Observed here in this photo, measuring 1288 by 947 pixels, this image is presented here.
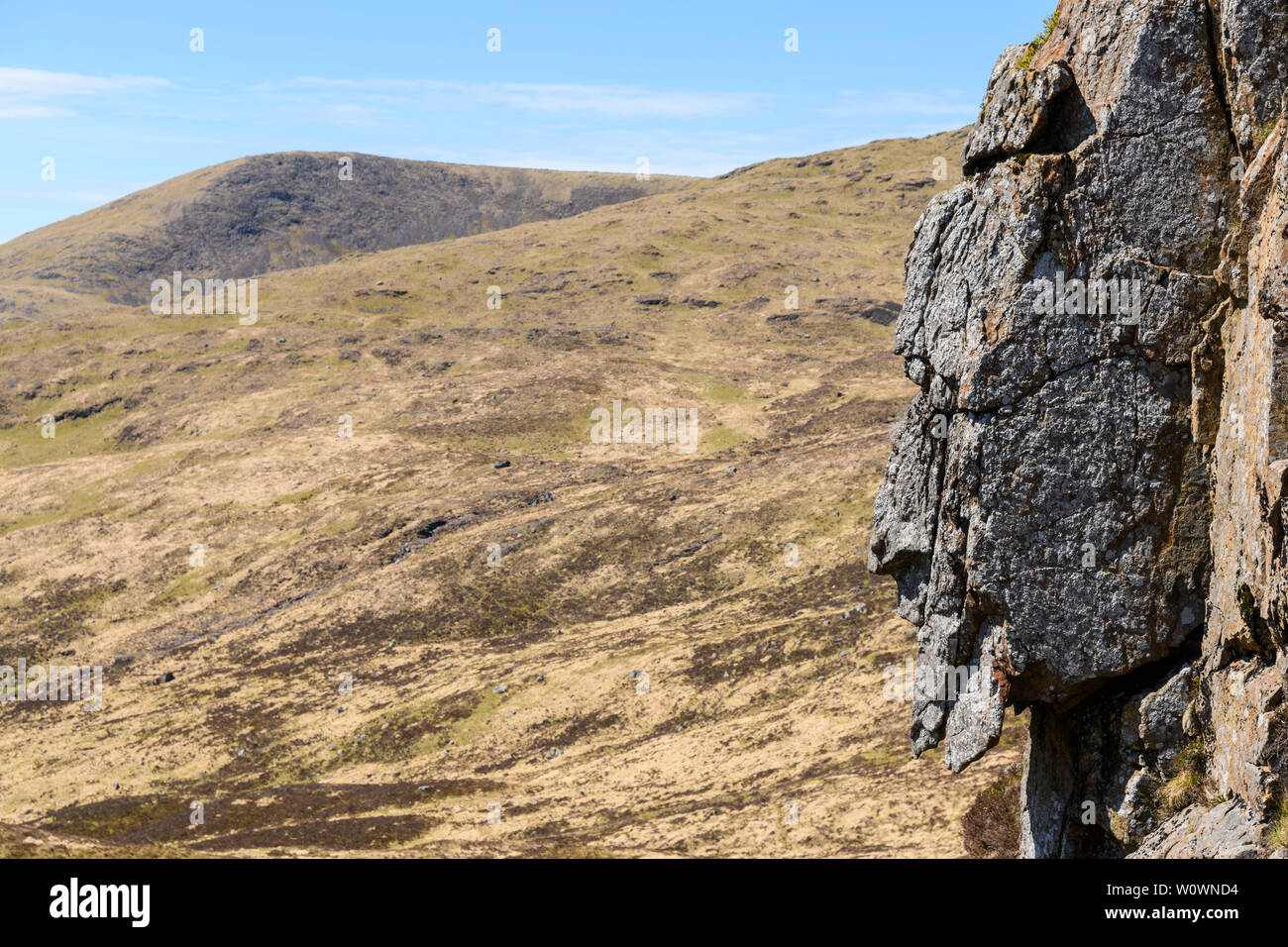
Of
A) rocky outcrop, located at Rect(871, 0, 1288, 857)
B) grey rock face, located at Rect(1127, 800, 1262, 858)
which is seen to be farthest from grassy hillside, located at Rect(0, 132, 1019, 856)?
rocky outcrop, located at Rect(871, 0, 1288, 857)

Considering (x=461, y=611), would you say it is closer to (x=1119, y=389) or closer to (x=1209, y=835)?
(x=1119, y=389)

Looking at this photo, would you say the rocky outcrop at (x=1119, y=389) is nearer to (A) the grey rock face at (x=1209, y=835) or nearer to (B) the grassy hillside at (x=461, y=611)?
(A) the grey rock face at (x=1209, y=835)

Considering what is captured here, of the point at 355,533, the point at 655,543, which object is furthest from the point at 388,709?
the point at 355,533

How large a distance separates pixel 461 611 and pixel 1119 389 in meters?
72.7

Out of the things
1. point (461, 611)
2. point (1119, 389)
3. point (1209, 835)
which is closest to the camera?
point (1209, 835)

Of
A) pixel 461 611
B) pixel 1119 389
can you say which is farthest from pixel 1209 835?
pixel 461 611

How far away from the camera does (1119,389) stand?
21.0 metres

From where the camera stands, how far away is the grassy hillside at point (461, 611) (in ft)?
166

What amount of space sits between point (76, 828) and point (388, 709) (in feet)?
65.8

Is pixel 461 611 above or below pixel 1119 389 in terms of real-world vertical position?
below

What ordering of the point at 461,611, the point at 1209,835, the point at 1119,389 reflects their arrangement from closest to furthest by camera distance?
the point at 1209,835 → the point at 1119,389 → the point at 461,611

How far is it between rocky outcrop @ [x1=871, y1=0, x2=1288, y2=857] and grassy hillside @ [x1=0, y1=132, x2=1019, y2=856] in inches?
622

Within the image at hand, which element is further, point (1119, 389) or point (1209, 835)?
point (1119, 389)

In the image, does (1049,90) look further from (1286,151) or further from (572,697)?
(572,697)
